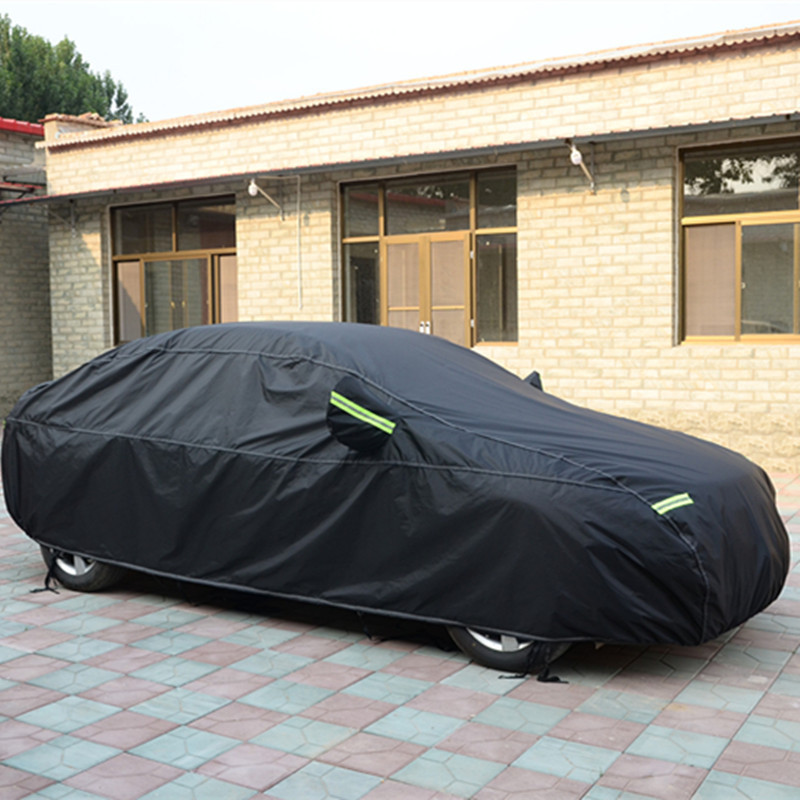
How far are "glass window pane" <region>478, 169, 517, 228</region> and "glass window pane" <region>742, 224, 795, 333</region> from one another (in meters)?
2.88

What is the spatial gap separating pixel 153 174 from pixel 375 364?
1186cm

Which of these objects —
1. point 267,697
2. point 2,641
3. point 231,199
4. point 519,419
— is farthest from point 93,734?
point 231,199

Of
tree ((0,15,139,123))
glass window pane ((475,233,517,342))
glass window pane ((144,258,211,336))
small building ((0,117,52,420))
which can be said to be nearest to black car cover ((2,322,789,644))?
glass window pane ((475,233,517,342))

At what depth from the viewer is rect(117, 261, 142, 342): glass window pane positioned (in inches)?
666

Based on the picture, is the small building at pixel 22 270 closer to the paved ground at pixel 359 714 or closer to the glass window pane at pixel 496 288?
the glass window pane at pixel 496 288

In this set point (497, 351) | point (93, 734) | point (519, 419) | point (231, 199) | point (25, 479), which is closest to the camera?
point (93, 734)

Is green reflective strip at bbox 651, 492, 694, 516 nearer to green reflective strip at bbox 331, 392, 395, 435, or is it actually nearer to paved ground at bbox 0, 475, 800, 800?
paved ground at bbox 0, 475, 800, 800

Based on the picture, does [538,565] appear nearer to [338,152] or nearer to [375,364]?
[375,364]

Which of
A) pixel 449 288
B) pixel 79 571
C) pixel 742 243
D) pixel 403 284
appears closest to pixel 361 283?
pixel 403 284

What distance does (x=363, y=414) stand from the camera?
190 inches

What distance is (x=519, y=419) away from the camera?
5035 mm

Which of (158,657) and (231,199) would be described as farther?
(231,199)

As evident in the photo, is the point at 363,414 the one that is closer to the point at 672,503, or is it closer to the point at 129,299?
the point at 672,503

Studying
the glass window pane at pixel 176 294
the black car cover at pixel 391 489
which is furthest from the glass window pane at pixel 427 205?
the black car cover at pixel 391 489
